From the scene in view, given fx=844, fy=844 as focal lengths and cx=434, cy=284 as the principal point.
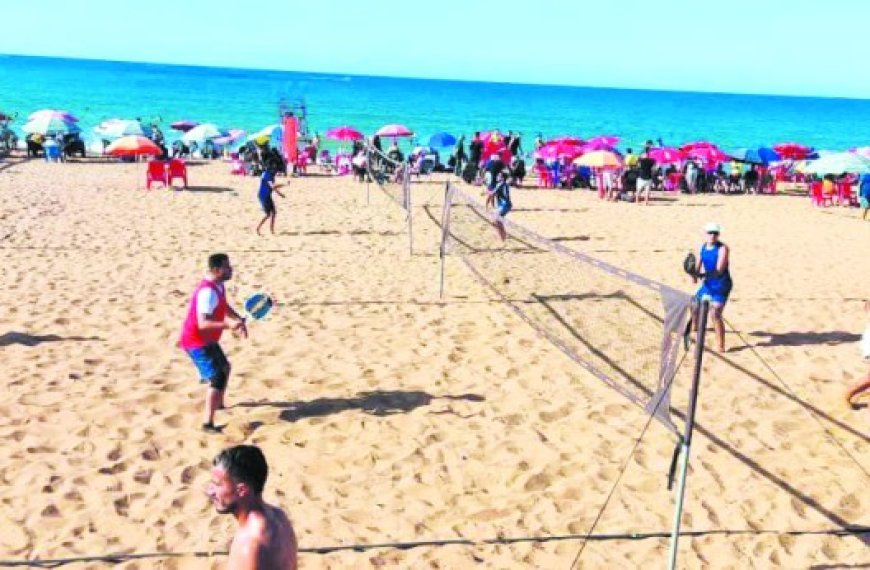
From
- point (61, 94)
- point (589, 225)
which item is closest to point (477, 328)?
point (589, 225)

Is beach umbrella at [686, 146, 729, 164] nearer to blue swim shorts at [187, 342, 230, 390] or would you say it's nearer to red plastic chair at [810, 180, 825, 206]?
red plastic chair at [810, 180, 825, 206]

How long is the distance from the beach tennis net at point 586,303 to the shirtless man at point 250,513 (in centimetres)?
247

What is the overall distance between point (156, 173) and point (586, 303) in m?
13.9

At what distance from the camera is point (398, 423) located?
660 centimetres

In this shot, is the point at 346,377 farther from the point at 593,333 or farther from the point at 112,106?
the point at 112,106

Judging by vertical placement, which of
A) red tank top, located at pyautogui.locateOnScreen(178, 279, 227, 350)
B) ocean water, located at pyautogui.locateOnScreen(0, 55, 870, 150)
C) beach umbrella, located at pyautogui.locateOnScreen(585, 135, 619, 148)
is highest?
beach umbrella, located at pyautogui.locateOnScreen(585, 135, 619, 148)

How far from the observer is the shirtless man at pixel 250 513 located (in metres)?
2.92

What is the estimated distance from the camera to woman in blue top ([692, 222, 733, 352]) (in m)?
8.36

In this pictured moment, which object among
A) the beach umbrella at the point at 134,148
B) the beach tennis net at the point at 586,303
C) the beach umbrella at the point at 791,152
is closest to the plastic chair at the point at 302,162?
the beach umbrella at the point at 134,148

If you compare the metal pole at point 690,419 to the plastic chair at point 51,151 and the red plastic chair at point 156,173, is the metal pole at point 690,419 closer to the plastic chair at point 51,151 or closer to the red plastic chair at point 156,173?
the red plastic chair at point 156,173

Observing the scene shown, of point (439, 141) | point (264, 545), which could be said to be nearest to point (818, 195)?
point (439, 141)

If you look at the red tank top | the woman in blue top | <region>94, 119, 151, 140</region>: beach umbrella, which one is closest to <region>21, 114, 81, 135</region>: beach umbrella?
<region>94, 119, 151, 140</region>: beach umbrella

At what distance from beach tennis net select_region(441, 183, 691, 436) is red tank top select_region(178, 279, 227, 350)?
8.62 feet

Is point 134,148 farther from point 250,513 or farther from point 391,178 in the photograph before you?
point 250,513
